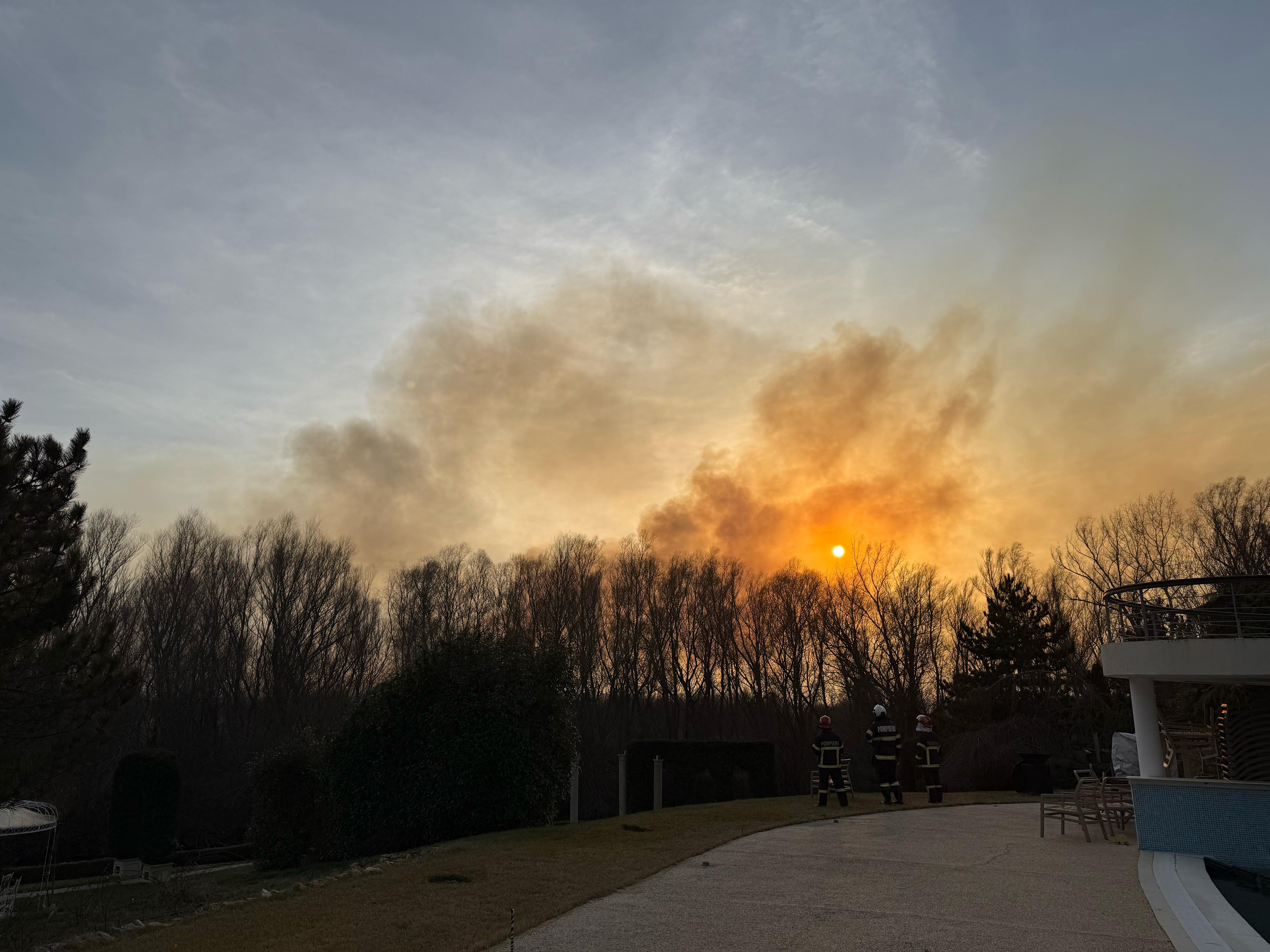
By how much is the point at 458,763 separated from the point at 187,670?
28049 mm

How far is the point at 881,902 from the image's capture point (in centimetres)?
797

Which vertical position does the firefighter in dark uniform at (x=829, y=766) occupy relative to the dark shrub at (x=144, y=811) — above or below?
above

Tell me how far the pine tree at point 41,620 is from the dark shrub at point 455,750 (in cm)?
455

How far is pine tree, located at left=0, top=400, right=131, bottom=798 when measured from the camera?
12.9m

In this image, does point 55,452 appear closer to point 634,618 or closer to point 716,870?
point 716,870

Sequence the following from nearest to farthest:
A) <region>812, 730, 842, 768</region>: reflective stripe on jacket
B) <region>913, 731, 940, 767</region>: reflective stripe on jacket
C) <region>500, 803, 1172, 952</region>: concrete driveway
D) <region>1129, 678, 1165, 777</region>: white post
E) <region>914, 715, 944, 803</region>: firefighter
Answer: <region>500, 803, 1172, 952</region>: concrete driveway
<region>1129, 678, 1165, 777</region>: white post
<region>812, 730, 842, 768</region>: reflective stripe on jacket
<region>914, 715, 944, 803</region>: firefighter
<region>913, 731, 940, 767</region>: reflective stripe on jacket

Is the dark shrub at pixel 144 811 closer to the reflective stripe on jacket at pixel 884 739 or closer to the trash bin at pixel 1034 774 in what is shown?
the reflective stripe on jacket at pixel 884 739

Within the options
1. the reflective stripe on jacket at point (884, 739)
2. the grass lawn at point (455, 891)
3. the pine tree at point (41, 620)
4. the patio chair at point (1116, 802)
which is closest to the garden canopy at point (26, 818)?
the pine tree at point (41, 620)

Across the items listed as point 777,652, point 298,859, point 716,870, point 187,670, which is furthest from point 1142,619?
point 187,670

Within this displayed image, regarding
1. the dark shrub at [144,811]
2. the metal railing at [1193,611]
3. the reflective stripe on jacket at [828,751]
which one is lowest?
the dark shrub at [144,811]

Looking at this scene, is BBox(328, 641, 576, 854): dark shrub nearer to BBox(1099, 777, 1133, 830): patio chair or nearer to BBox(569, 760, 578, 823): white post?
BBox(569, 760, 578, 823): white post

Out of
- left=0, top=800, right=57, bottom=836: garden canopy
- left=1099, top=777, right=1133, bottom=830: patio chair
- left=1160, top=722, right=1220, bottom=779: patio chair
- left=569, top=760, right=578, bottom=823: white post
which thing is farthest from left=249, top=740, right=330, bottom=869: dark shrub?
left=1160, top=722, right=1220, bottom=779: patio chair

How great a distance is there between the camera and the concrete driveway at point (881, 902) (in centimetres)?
665

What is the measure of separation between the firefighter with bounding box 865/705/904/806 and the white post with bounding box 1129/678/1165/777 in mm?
5195
